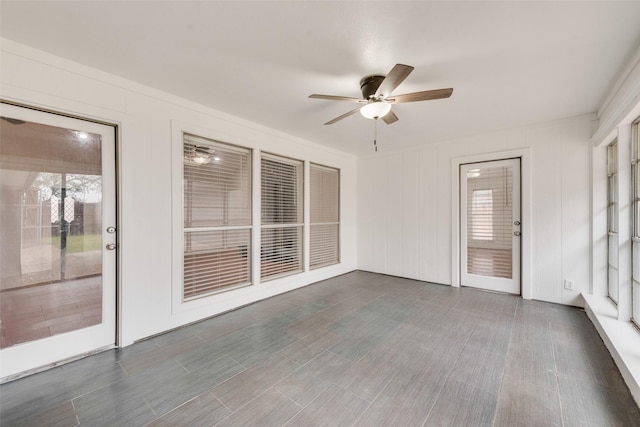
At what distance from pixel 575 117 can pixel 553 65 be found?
5.90 ft

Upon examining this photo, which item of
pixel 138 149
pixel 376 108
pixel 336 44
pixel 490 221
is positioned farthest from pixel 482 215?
pixel 138 149

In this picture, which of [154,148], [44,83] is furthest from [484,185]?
[44,83]

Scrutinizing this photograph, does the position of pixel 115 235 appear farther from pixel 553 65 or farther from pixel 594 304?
pixel 594 304

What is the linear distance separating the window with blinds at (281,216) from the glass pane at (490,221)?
2905 millimetres

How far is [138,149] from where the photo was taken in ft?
8.59

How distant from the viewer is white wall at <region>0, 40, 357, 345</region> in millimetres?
2102

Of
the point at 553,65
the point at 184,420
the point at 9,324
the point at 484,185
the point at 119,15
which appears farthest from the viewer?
the point at 484,185

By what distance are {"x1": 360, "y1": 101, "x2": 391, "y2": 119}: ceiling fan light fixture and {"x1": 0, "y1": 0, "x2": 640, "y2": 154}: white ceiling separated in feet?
0.92

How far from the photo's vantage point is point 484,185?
13.8ft

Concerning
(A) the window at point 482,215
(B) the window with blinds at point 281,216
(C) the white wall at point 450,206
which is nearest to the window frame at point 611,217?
(C) the white wall at point 450,206

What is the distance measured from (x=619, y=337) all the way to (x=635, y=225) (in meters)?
1.09

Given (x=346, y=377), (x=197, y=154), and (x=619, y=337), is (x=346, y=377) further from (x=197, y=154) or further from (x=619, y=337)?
(x=197, y=154)

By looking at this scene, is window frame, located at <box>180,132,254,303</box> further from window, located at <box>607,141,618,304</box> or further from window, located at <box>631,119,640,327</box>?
window, located at <box>607,141,618,304</box>

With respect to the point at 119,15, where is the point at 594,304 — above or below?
below
